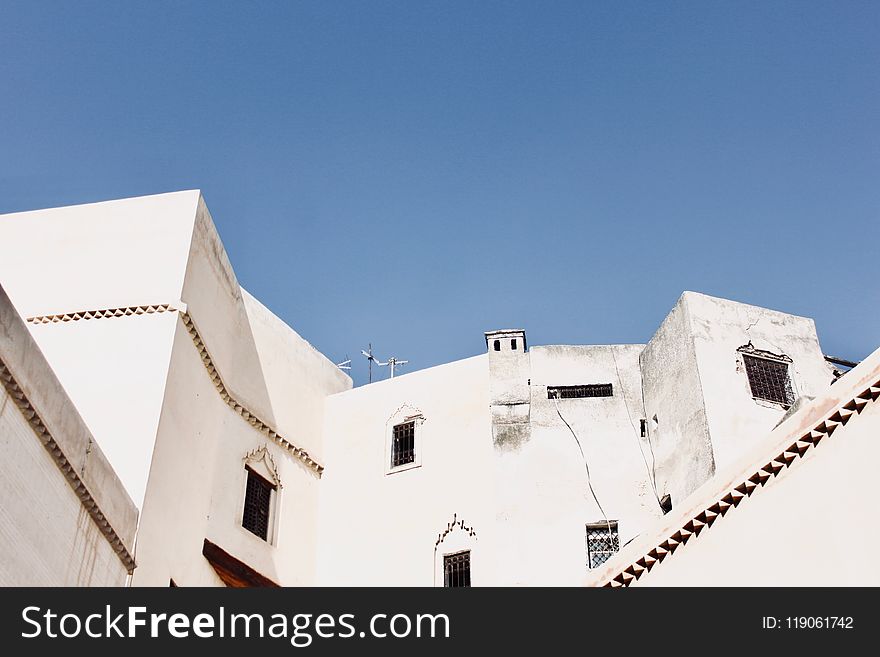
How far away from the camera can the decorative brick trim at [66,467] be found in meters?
8.09

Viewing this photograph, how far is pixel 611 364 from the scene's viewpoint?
1641 centimetres

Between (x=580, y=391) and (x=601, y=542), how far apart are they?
246cm

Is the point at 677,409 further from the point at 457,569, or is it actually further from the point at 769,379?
the point at 457,569

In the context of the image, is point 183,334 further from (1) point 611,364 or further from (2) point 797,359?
(2) point 797,359

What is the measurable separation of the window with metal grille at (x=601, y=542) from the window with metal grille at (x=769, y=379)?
267 cm

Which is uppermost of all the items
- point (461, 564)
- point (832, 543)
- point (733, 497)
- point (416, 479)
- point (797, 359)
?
point (797, 359)

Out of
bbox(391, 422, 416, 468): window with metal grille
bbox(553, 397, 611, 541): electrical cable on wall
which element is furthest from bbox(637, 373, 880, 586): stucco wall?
bbox(391, 422, 416, 468): window with metal grille

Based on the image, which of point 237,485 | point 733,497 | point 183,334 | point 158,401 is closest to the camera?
point 733,497

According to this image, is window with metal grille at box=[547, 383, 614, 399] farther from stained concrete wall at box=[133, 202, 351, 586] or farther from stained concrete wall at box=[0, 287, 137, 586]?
stained concrete wall at box=[0, 287, 137, 586]

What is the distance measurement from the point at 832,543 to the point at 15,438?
5.85 m
